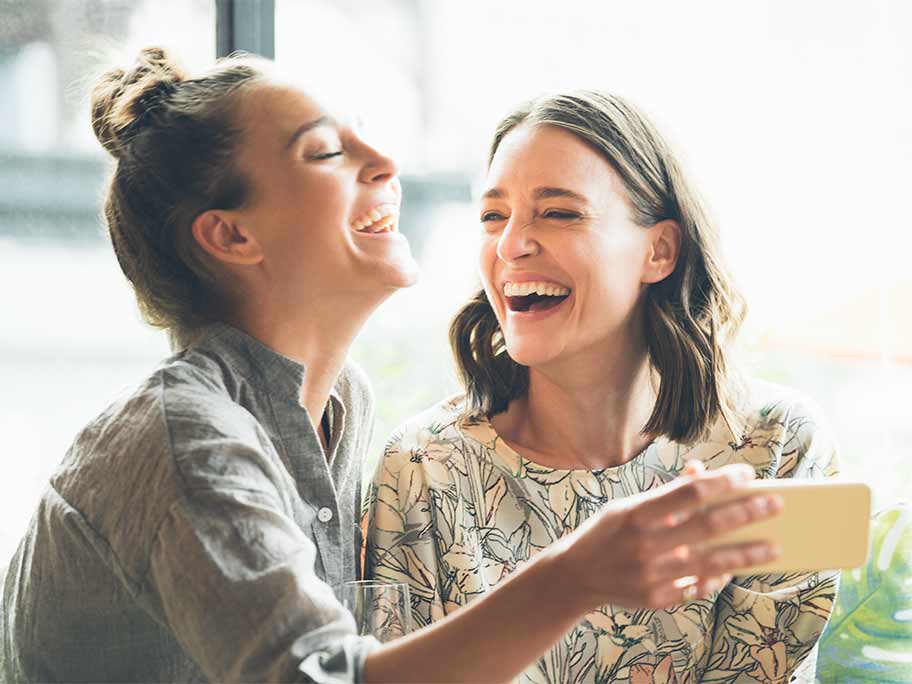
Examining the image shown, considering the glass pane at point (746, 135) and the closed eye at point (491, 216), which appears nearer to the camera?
the closed eye at point (491, 216)

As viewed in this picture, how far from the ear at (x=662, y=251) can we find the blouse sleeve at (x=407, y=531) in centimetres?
45

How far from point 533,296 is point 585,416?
20 centimetres

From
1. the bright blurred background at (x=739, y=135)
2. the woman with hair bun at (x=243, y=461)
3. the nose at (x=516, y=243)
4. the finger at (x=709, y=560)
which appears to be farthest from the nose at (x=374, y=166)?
the bright blurred background at (x=739, y=135)

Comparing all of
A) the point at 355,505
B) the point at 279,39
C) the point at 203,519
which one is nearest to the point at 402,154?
the point at 279,39

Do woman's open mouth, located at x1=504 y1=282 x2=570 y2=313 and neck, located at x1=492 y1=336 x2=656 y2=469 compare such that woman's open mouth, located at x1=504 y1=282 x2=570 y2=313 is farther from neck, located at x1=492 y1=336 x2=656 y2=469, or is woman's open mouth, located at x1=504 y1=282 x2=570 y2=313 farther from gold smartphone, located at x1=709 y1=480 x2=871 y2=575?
gold smartphone, located at x1=709 y1=480 x2=871 y2=575

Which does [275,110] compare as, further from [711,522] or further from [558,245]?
[711,522]

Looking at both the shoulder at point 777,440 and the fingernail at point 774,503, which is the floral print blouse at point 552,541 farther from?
the fingernail at point 774,503

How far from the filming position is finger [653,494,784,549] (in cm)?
99

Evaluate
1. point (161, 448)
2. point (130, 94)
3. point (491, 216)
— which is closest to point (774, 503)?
point (161, 448)

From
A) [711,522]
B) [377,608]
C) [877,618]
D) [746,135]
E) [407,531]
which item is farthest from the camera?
[746,135]

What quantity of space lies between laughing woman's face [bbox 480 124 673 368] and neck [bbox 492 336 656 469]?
0.06 metres

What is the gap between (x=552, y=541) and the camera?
1630 mm

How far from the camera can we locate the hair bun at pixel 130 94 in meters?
1.42

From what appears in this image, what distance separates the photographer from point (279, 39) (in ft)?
7.10
